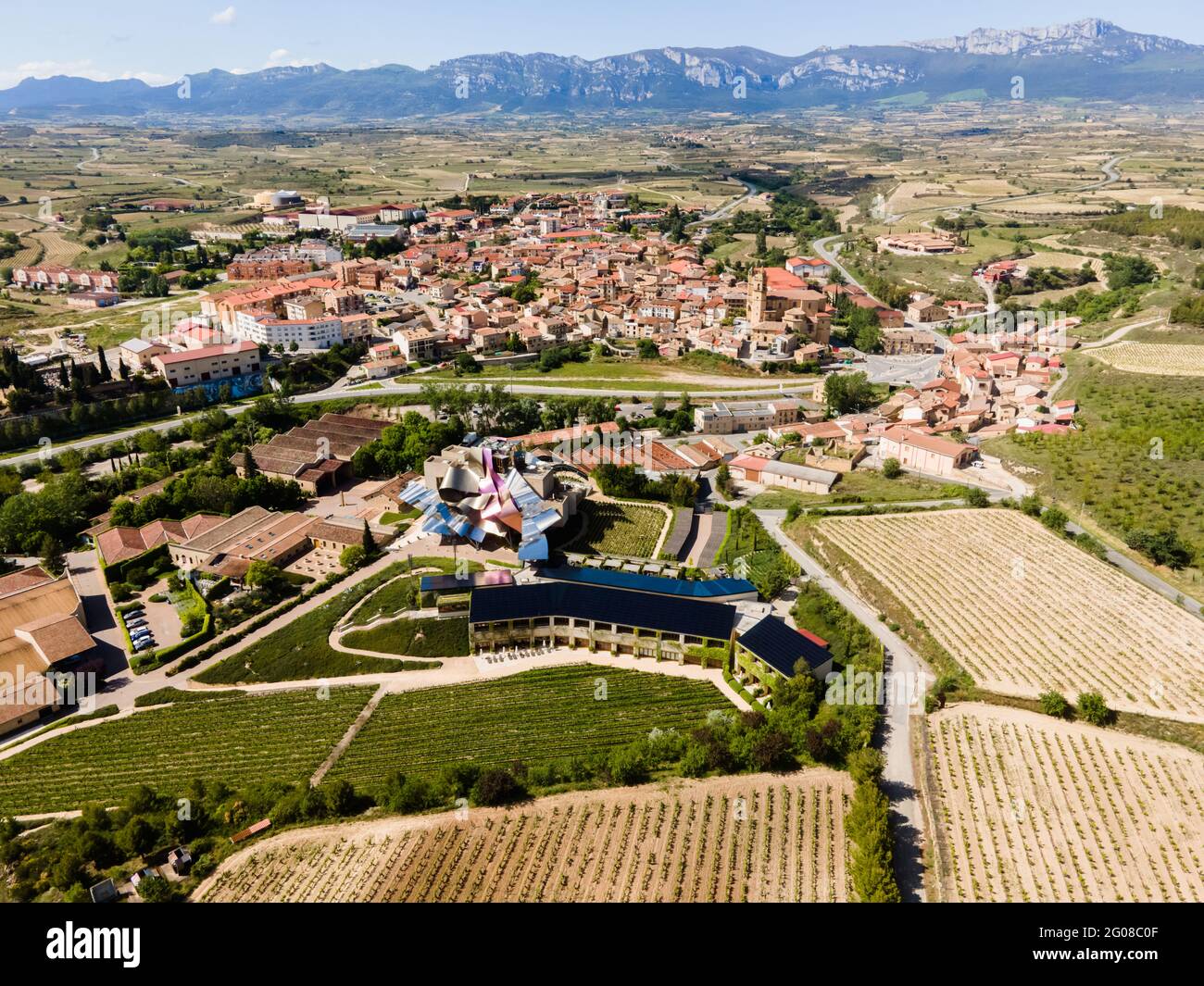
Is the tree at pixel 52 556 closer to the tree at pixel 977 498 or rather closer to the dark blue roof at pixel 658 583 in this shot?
the dark blue roof at pixel 658 583

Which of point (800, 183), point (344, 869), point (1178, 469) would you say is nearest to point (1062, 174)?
point (800, 183)

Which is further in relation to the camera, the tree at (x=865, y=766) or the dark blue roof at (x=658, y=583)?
the dark blue roof at (x=658, y=583)

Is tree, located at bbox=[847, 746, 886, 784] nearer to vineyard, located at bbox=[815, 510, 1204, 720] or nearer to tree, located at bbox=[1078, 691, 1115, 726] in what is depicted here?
vineyard, located at bbox=[815, 510, 1204, 720]

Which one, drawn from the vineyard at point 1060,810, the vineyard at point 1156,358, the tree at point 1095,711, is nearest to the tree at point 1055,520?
the tree at point 1095,711

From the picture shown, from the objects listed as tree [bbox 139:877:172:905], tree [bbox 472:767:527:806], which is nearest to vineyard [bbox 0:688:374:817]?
tree [bbox 139:877:172:905]

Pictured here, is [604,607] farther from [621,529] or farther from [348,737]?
[348,737]
